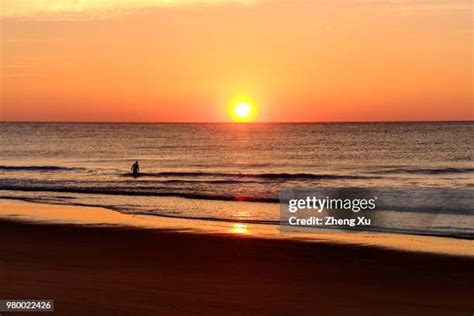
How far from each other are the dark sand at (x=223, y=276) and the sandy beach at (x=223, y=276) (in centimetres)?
2

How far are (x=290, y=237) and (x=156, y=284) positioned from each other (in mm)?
7584

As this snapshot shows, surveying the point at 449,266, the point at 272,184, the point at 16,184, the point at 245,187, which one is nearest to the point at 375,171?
the point at 272,184

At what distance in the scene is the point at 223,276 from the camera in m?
12.6

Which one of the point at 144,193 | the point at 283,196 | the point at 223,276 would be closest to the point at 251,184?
the point at 283,196

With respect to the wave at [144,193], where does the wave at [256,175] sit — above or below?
above

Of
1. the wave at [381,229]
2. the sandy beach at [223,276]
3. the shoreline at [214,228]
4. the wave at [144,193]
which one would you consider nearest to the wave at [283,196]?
the wave at [144,193]

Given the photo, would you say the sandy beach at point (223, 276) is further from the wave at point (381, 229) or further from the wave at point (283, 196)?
the wave at point (283, 196)

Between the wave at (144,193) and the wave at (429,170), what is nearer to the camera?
the wave at (144,193)

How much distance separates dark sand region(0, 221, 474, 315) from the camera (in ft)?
33.8

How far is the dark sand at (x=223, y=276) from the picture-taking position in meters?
10.3

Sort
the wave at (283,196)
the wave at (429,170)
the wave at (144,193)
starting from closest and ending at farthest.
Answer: the wave at (283,196) < the wave at (144,193) < the wave at (429,170)

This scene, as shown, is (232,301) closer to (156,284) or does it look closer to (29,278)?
(156,284)

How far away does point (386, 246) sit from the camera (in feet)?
56.7

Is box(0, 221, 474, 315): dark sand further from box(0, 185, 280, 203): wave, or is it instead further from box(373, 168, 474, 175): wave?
box(373, 168, 474, 175): wave
